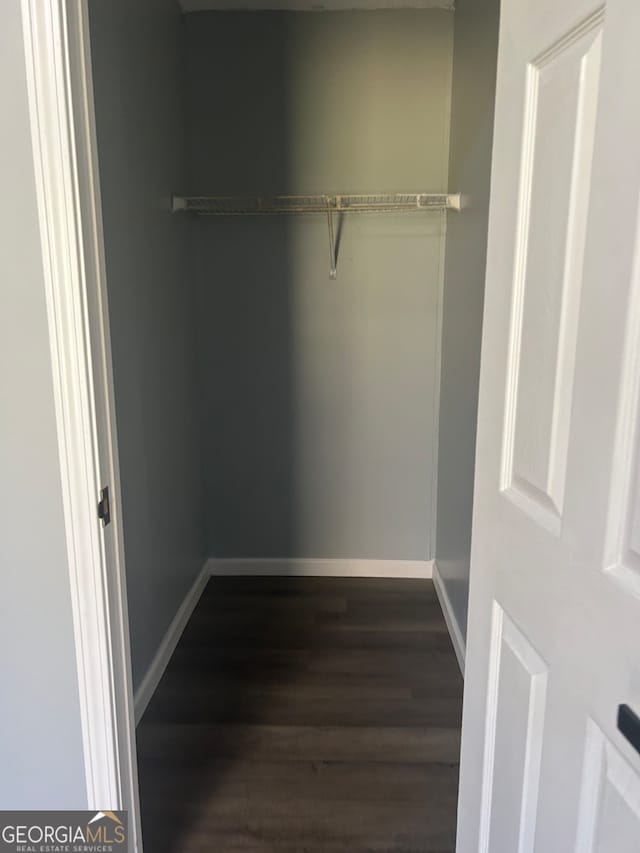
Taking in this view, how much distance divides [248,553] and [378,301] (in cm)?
149

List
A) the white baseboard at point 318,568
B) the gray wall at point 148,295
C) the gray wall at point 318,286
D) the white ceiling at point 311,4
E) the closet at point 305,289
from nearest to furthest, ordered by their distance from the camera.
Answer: the gray wall at point 148,295 → the closet at point 305,289 → the white ceiling at point 311,4 → the gray wall at point 318,286 → the white baseboard at point 318,568

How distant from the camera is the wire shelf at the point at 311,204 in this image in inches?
105

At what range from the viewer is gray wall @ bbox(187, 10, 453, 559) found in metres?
2.70

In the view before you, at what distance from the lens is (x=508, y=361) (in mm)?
1004

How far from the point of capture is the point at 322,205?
2.74 meters

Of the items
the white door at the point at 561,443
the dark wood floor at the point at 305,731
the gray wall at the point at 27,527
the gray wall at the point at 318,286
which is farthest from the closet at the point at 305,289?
the white door at the point at 561,443

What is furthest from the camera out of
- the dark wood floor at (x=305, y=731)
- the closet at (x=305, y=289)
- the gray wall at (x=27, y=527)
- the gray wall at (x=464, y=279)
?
the closet at (x=305, y=289)

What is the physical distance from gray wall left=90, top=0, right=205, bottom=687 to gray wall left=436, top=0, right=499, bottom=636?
1.21 meters

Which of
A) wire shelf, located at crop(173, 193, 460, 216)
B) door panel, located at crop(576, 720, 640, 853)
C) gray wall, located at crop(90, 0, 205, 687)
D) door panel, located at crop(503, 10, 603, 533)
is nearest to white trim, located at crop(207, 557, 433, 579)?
gray wall, located at crop(90, 0, 205, 687)

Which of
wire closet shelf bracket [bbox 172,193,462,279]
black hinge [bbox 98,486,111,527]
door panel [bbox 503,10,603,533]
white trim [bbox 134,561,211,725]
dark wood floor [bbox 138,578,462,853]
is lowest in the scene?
dark wood floor [bbox 138,578,462,853]

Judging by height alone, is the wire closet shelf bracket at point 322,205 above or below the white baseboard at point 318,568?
above

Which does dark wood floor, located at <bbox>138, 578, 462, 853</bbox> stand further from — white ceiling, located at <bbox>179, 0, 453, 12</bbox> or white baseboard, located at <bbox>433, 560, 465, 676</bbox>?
white ceiling, located at <bbox>179, 0, 453, 12</bbox>

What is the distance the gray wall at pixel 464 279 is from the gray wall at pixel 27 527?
4.88ft

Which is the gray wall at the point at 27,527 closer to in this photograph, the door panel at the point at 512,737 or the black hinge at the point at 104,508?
the black hinge at the point at 104,508
